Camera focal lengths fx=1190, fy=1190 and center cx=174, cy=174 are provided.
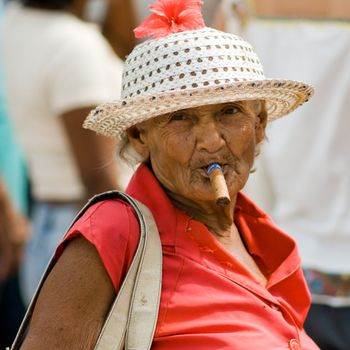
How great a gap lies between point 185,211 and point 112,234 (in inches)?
15.0

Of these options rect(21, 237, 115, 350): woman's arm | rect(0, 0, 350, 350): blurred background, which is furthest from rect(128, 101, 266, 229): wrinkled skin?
rect(0, 0, 350, 350): blurred background

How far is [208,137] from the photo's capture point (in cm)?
316

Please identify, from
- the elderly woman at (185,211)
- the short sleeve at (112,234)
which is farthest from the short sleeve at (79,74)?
the short sleeve at (112,234)

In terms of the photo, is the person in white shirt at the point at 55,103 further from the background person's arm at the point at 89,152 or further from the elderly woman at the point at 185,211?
the elderly woman at the point at 185,211

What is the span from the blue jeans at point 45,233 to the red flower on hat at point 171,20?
2.22 meters

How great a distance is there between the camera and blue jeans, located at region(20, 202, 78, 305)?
538cm

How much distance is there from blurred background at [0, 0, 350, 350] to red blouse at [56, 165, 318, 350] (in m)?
1.40

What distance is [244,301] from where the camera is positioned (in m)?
3.13

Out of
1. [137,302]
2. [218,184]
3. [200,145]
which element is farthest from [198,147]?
[137,302]

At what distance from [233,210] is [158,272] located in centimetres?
55

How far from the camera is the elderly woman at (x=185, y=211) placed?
2947 millimetres

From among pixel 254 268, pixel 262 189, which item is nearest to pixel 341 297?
pixel 262 189

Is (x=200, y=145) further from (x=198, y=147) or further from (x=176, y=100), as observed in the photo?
(x=176, y=100)

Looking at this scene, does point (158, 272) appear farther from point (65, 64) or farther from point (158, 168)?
point (65, 64)
